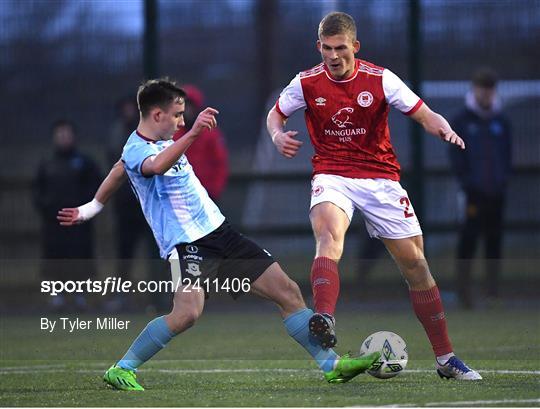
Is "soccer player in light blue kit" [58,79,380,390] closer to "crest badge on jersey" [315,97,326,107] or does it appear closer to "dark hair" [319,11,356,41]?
"crest badge on jersey" [315,97,326,107]

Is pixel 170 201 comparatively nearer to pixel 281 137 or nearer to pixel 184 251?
pixel 184 251

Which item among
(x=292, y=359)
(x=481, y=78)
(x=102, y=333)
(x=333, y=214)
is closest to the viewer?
(x=333, y=214)

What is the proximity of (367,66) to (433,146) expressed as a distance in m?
6.18

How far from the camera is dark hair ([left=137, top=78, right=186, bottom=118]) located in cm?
739

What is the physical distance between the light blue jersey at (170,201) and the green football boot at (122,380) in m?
0.70

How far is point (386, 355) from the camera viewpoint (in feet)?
24.0

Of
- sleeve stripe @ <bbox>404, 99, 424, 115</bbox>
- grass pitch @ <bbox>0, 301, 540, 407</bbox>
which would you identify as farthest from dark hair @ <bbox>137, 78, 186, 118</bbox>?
grass pitch @ <bbox>0, 301, 540, 407</bbox>

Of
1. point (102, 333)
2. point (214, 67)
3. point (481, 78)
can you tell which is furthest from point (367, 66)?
point (214, 67)

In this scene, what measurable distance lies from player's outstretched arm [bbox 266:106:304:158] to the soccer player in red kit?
0.04 feet

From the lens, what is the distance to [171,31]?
13.7m

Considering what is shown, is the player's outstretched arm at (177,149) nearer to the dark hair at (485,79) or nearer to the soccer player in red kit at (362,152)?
the soccer player in red kit at (362,152)

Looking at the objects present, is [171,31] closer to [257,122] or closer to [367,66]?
[257,122]

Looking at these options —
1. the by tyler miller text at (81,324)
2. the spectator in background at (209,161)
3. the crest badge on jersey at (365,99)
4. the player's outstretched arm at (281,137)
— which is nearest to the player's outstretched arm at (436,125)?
the crest badge on jersey at (365,99)
